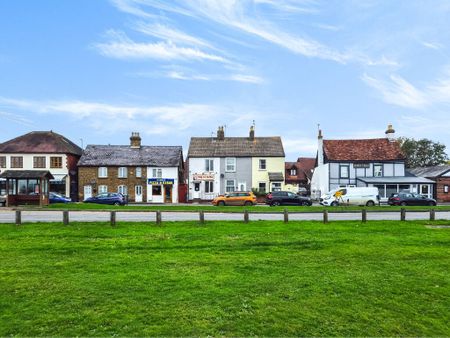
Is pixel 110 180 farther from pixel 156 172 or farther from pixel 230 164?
pixel 230 164

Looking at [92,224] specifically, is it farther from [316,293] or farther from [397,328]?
[397,328]

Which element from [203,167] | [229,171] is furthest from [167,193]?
[229,171]

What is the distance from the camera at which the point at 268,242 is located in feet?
40.9

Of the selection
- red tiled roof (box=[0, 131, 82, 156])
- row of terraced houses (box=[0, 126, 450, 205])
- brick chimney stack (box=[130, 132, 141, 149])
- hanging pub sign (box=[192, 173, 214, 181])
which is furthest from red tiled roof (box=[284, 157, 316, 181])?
red tiled roof (box=[0, 131, 82, 156])

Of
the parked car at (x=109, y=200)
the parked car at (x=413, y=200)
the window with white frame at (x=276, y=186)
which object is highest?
the window with white frame at (x=276, y=186)

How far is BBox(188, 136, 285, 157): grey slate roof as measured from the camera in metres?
45.7

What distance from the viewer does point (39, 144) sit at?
47.3 metres

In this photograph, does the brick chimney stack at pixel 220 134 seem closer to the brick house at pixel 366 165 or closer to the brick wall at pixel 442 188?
the brick house at pixel 366 165

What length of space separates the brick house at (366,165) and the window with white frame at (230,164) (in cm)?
1273

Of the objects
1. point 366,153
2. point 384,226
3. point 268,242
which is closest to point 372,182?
point 366,153

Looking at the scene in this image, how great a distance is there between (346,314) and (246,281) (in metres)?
2.47

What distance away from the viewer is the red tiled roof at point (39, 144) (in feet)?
152

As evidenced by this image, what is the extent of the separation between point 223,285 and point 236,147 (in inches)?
1559

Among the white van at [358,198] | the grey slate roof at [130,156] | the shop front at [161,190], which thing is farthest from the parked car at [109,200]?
the white van at [358,198]
